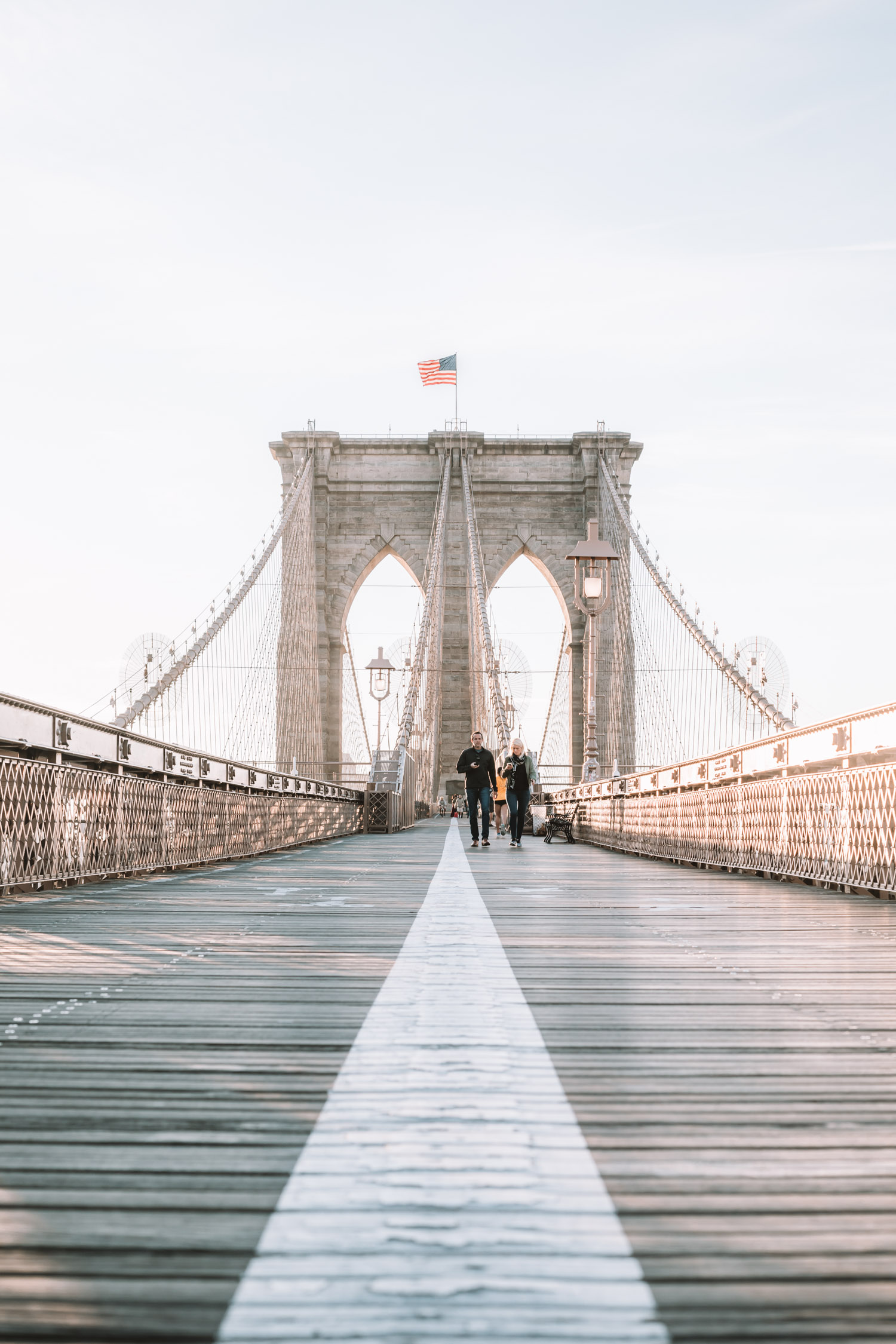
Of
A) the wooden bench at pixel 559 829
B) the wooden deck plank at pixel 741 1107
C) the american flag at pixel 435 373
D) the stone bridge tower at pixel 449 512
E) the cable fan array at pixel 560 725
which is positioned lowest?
the wooden deck plank at pixel 741 1107

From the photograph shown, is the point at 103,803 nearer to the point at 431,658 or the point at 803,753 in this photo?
the point at 803,753

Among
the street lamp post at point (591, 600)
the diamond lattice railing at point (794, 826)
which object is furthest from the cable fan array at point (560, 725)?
the diamond lattice railing at point (794, 826)

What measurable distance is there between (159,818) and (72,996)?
499cm

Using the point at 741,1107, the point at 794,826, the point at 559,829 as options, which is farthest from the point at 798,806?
the point at 559,829

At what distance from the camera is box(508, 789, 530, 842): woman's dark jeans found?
13.0 m

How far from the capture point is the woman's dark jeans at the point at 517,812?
13.0 meters

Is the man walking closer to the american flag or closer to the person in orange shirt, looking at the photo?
the person in orange shirt

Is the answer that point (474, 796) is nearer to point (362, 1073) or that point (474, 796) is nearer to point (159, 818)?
point (159, 818)

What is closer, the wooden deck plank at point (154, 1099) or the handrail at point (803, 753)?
the wooden deck plank at point (154, 1099)

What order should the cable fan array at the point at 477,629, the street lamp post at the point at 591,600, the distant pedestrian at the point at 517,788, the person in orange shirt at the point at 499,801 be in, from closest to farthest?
the distant pedestrian at the point at 517,788
the person in orange shirt at the point at 499,801
the street lamp post at the point at 591,600
the cable fan array at the point at 477,629

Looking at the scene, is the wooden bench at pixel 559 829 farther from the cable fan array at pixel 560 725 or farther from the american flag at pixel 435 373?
the american flag at pixel 435 373

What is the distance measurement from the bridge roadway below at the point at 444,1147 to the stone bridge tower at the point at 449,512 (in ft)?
121

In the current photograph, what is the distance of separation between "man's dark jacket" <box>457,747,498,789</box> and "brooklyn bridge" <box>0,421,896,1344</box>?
472 cm

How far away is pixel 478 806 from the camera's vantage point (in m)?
14.5
